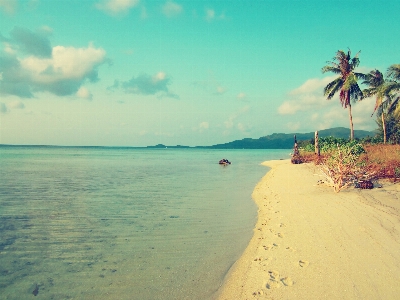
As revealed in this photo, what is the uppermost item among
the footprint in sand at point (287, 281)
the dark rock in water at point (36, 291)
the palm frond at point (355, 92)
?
the palm frond at point (355, 92)

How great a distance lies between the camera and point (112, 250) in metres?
7.88

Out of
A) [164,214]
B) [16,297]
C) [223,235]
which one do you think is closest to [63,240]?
[16,297]

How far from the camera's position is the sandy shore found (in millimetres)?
5352

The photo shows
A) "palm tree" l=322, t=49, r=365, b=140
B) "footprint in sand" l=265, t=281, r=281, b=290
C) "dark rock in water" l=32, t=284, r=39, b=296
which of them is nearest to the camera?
"footprint in sand" l=265, t=281, r=281, b=290

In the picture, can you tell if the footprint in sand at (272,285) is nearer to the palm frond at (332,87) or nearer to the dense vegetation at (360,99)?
the dense vegetation at (360,99)

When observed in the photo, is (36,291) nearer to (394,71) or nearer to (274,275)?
(274,275)

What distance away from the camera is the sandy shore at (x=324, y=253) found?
535 cm

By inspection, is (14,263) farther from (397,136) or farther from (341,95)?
(397,136)

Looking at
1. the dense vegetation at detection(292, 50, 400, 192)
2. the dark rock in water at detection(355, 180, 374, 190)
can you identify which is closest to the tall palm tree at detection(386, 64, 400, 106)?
the dense vegetation at detection(292, 50, 400, 192)

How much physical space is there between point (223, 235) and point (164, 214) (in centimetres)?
352

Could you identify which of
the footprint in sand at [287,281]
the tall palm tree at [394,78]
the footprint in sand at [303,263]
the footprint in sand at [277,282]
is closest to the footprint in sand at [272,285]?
the footprint in sand at [277,282]

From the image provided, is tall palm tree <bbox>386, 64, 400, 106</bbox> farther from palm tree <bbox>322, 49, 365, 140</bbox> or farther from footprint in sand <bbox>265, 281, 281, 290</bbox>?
footprint in sand <bbox>265, 281, 281, 290</bbox>

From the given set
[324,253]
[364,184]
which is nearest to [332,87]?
[364,184]

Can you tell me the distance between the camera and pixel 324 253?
6.88 metres
